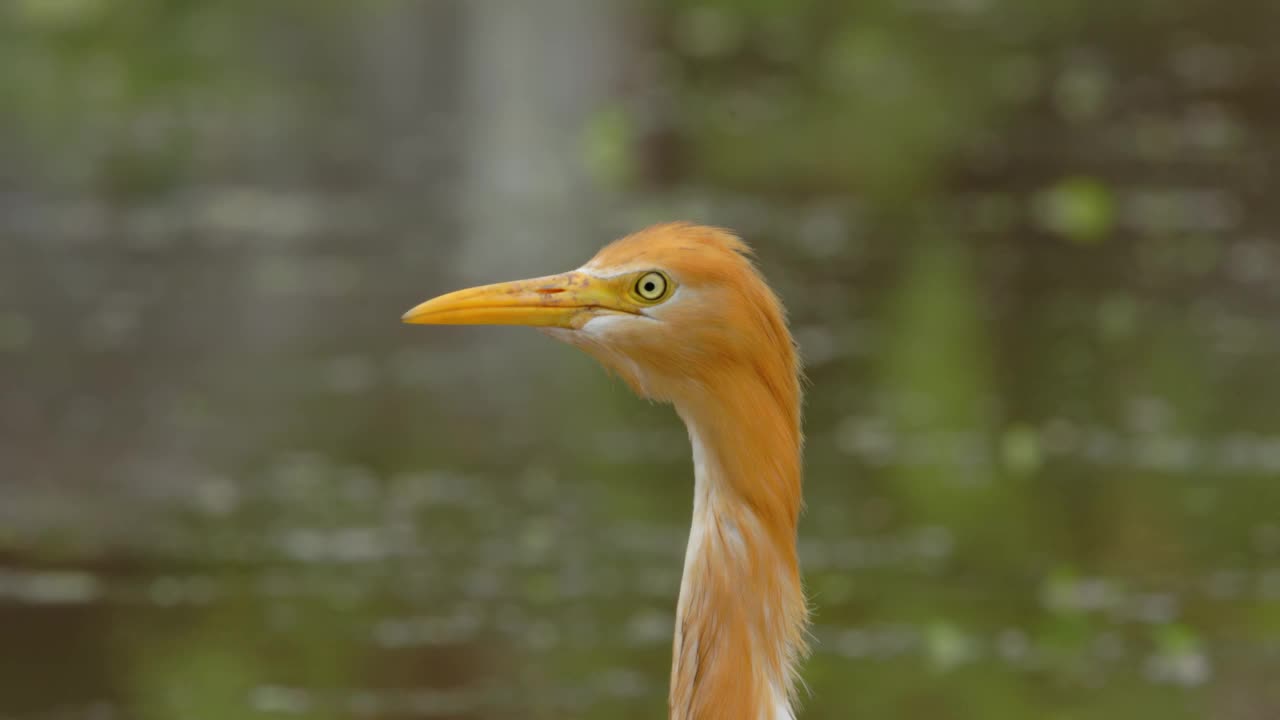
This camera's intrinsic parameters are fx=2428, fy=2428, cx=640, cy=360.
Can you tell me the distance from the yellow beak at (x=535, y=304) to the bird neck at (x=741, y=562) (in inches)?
9.7

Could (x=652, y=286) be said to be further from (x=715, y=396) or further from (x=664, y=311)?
(x=715, y=396)

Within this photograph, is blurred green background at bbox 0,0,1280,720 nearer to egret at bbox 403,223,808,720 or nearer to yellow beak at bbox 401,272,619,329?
egret at bbox 403,223,808,720

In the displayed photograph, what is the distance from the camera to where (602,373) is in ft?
33.7

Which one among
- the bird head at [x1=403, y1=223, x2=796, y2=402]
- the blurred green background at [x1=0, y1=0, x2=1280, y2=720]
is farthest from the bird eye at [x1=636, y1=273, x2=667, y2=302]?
the blurred green background at [x1=0, y1=0, x2=1280, y2=720]

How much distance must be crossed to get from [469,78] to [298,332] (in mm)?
6901

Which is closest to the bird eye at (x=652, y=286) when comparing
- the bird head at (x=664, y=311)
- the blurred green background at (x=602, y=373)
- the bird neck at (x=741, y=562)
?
the bird head at (x=664, y=311)

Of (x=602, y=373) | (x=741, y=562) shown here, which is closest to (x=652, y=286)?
(x=741, y=562)

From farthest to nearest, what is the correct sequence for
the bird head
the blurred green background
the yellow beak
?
the blurred green background, the yellow beak, the bird head

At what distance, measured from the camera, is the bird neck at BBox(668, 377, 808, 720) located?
411 centimetres

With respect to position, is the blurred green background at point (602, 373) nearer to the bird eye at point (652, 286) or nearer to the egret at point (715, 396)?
the egret at point (715, 396)

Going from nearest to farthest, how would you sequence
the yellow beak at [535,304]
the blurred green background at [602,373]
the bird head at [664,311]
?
the bird head at [664,311]
the yellow beak at [535,304]
the blurred green background at [602,373]

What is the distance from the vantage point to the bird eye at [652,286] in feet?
13.6

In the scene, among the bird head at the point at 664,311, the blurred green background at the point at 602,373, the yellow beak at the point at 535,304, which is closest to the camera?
the bird head at the point at 664,311

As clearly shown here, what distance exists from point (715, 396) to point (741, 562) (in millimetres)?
293
